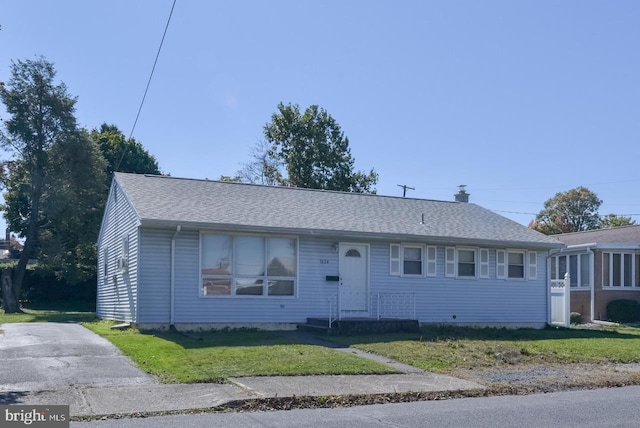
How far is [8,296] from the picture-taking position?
1266 inches

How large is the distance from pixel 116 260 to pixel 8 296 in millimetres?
12710

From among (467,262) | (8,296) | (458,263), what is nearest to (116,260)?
(458,263)

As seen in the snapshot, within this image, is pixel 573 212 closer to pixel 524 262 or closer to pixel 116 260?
pixel 524 262

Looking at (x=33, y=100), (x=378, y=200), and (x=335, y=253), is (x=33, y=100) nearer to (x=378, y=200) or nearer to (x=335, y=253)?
(x=378, y=200)

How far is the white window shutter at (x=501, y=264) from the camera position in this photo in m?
22.9

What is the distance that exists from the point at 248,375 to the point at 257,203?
10326mm

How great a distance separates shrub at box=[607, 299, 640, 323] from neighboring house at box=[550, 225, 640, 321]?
1.66 feet

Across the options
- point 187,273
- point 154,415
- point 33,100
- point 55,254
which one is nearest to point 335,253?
point 187,273

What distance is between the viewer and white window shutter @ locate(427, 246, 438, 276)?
71.7 ft

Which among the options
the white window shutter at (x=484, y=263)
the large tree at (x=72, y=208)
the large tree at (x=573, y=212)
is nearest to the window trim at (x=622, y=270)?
the white window shutter at (x=484, y=263)

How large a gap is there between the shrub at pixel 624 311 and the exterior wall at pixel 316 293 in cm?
604

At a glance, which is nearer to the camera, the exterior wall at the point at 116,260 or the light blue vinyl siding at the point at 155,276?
the light blue vinyl siding at the point at 155,276

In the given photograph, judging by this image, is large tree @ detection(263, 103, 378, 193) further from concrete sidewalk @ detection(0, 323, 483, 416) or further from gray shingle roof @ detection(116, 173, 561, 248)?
concrete sidewalk @ detection(0, 323, 483, 416)

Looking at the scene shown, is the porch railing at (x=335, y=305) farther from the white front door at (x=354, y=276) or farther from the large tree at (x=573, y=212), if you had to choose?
the large tree at (x=573, y=212)
